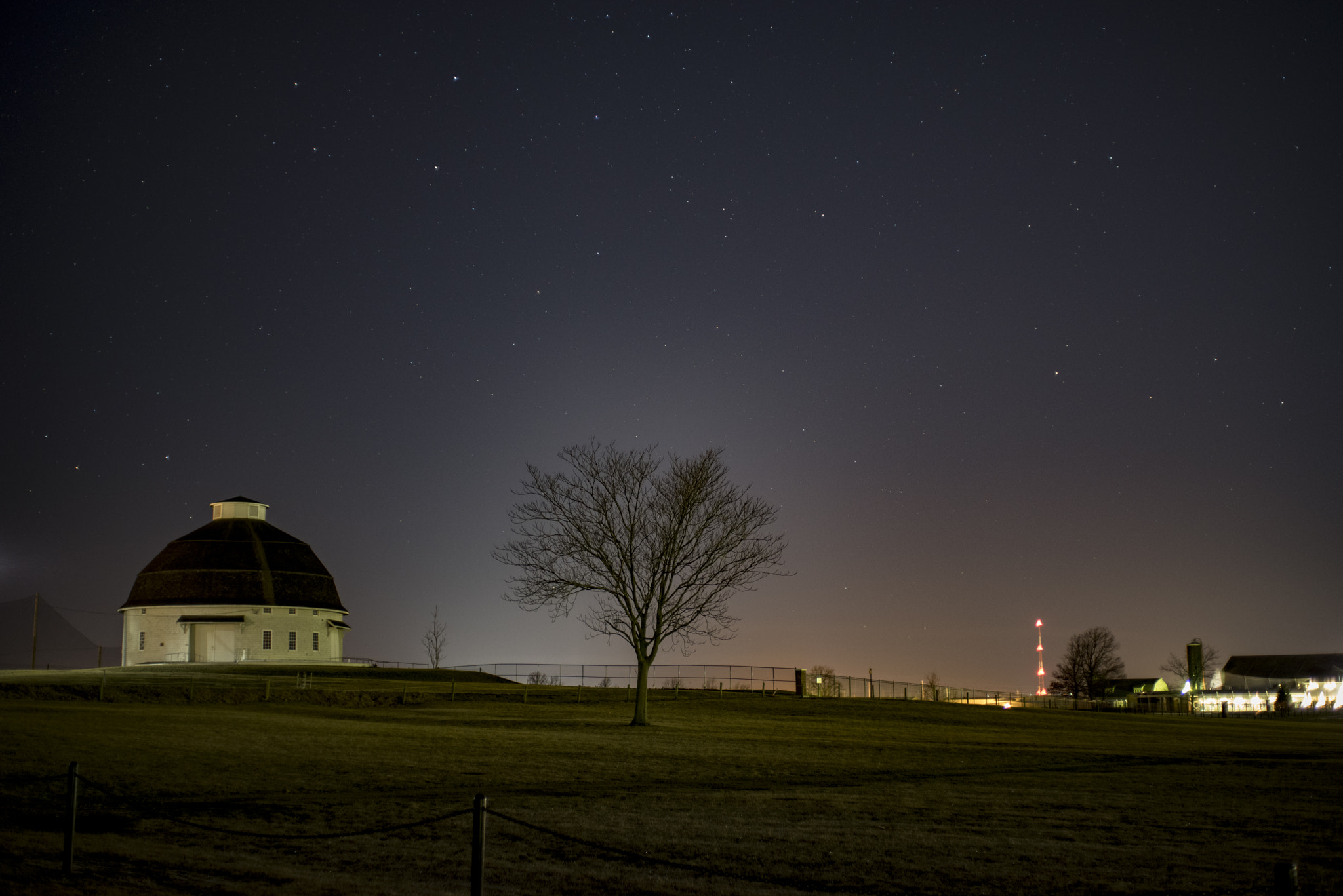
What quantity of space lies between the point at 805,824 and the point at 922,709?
35776 millimetres

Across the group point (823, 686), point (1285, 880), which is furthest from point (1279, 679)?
point (1285, 880)

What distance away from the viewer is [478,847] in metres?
8.65

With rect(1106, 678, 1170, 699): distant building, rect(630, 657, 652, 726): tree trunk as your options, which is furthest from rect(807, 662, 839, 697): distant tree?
rect(1106, 678, 1170, 699): distant building

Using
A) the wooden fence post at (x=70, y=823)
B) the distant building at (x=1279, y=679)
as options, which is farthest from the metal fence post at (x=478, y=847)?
the distant building at (x=1279, y=679)

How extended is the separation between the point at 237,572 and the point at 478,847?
70339 millimetres

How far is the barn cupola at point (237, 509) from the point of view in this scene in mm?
80688

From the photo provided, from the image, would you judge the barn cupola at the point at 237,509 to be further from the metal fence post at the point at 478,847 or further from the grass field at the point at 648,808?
the metal fence post at the point at 478,847

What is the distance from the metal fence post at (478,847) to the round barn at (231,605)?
223 feet

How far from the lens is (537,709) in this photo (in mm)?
41562

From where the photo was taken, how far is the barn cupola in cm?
8069

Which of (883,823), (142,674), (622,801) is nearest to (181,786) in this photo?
(622,801)

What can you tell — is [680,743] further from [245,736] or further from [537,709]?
[537,709]

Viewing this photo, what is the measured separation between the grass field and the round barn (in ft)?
130

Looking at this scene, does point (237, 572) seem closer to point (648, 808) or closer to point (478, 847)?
point (648, 808)
